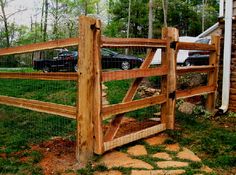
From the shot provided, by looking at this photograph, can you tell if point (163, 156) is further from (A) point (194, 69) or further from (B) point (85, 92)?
(A) point (194, 69)

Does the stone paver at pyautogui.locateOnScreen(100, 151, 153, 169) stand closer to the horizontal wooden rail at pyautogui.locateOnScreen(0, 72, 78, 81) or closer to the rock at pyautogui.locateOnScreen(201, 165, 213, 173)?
the rock at pyautogui.locateOnScreen(201, 165, 213, 173)

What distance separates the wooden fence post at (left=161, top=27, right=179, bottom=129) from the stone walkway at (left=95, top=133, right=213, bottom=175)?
0.71 meters

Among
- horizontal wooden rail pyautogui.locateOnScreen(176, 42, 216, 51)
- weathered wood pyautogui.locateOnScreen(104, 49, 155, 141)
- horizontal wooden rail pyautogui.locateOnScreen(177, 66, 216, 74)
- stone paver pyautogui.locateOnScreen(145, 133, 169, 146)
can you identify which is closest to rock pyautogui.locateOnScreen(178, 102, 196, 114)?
horizontal wooden rail pyautogui.locateOnScreen(177, 66, 216, 74)

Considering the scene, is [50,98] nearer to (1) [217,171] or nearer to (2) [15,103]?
(2) [15,103]

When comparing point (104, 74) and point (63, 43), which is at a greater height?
point (63, 43)

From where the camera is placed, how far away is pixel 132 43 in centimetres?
483

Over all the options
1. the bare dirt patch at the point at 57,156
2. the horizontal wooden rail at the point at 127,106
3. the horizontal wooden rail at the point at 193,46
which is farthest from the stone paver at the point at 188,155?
the horizontal wooden rail at the point at 193,46

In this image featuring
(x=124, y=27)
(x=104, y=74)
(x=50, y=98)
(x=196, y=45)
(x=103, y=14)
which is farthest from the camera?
(x=103, y=14)

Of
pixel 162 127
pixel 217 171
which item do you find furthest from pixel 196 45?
pixel 217 171

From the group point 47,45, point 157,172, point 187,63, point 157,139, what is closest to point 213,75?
point 157,139

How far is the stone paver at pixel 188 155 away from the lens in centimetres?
439

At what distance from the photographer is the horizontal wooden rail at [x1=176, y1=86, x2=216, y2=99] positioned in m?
5.96

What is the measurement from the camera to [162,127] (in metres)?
5.52

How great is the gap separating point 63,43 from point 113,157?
161cm
